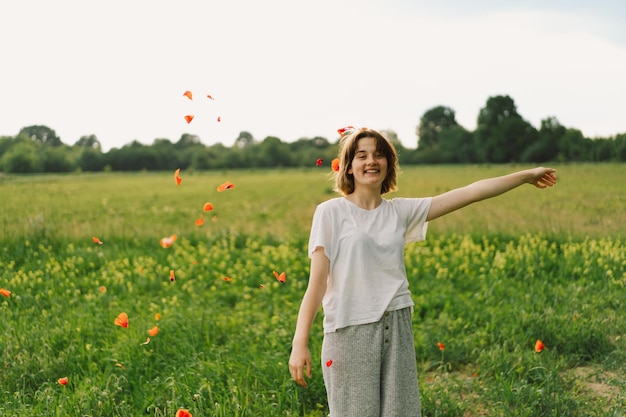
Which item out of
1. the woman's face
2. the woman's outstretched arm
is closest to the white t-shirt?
the woman's face

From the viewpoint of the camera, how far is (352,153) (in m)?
2.67

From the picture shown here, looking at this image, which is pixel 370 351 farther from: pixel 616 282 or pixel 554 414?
pixel 616 282

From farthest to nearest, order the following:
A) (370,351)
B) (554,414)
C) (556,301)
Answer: (556,301)
(554,414)
(370,351)

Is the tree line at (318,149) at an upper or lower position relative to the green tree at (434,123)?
lower

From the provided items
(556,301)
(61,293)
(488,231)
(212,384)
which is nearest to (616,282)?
(556,301)

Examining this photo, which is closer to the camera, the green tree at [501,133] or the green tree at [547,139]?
the green tree at [547,139]

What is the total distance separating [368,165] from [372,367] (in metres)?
0.83

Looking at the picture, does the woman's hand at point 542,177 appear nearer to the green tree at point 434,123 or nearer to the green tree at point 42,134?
the green tree at point 42,134

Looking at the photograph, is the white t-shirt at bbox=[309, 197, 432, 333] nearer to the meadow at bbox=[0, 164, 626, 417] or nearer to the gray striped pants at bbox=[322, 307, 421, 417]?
the gray striped pants at bbox=[322, 307, 421, 417]

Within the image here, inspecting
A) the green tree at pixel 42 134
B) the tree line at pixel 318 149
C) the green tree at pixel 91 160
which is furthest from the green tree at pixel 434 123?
the green tree at pixel 42 134

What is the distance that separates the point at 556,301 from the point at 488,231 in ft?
10.7

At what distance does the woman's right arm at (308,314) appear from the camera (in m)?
2.50

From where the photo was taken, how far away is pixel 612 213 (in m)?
9.89

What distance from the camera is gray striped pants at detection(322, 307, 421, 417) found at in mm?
2531
